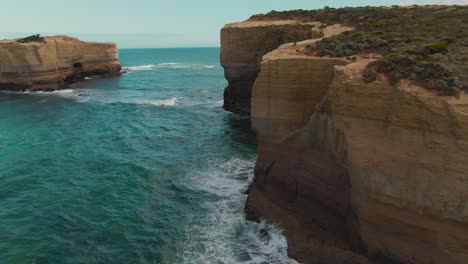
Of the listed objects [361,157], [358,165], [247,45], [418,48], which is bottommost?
[358,165]

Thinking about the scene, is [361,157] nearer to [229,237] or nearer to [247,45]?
[229,237]

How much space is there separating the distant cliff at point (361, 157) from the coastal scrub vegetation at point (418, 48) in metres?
0.10

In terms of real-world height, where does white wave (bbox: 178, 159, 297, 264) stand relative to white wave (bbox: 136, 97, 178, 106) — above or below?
below

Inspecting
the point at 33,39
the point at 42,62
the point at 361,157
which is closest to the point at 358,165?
the point at 361,157

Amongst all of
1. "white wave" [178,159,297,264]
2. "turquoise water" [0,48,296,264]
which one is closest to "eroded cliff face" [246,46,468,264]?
"white wave" [178,159,297,264]

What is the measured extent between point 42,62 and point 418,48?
64.5m

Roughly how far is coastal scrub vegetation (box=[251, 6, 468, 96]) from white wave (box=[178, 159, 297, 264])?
9952 millimetres

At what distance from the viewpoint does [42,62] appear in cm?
6619

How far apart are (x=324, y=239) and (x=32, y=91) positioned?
64114 mm

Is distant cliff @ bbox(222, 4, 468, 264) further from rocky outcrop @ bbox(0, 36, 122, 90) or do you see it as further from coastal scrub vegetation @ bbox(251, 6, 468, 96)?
rocky outcrop @ bbox(0, 36, 122, 90)

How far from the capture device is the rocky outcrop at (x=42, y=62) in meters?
64.0

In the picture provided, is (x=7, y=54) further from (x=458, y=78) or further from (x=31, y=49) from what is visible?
(x=458, y=78)

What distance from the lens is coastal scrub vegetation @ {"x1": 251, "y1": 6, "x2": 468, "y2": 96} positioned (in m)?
14.8

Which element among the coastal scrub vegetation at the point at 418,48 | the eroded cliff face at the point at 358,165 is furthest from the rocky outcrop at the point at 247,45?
the eroded cliff face at the point at 358,165
